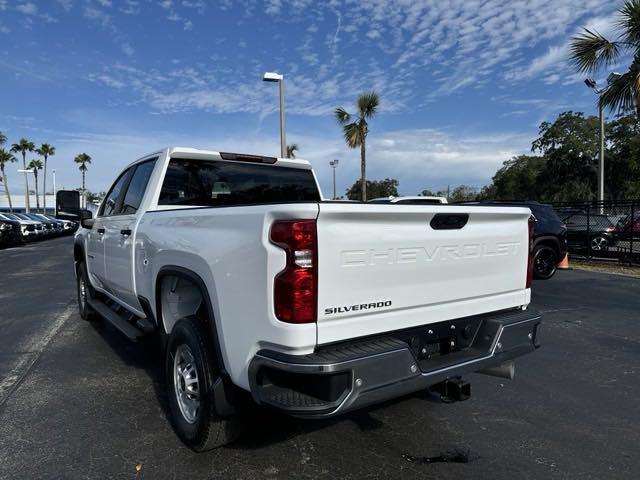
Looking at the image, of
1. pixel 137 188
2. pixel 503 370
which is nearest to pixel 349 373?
pixel 503 370

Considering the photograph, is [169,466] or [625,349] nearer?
[169,466]

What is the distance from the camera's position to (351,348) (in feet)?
8.09

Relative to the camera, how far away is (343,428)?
135 inches

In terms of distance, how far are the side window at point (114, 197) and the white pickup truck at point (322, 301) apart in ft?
3.77

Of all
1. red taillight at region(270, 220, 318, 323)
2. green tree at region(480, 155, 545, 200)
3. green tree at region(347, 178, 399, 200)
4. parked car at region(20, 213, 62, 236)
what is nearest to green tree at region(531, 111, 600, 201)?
green tree at region(480, 155, 545, 200)

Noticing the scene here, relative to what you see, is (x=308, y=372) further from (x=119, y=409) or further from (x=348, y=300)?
(x=119, y=409)

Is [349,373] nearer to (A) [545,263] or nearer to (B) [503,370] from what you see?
(B) [503,370]

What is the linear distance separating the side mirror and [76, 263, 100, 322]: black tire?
2.57ft

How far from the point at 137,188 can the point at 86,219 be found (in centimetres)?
148

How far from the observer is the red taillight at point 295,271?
231 cm

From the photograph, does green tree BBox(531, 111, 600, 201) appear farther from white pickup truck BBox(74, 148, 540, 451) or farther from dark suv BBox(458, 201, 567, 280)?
white pickup truck BBox(74, 148, 540, 451)

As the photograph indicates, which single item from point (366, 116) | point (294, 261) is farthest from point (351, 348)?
point (366, 116)

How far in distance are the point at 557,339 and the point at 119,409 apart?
189 inches

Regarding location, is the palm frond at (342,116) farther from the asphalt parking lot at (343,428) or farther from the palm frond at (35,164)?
the palm frond at (35,164)
